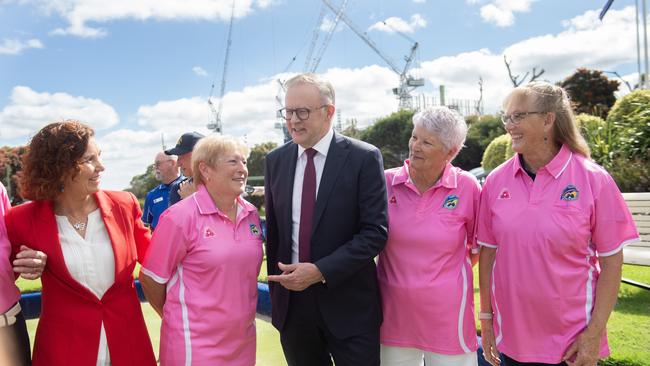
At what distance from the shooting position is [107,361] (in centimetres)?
253

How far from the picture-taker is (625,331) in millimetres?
3943

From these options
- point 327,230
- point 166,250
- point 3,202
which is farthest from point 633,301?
point 3,202

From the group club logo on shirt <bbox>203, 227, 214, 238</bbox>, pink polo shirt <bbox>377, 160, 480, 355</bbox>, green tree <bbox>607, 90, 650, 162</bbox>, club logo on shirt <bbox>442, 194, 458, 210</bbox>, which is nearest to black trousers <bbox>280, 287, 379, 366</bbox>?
pink polo shirt <bbox>377, 160, 480, 355</bbox>

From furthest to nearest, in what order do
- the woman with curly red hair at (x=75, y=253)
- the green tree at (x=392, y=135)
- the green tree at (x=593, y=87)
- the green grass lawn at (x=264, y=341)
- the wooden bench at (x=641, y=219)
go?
the green tree at (x=392, y=135)
the green tree at (x=593, y=87)
the wooden bench at (x=641, y=219)
the green grass lawn at (x=264, y=341)
the woman with curly red hair at (x=75, y=253)

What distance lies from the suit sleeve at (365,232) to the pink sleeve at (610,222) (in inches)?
39.1

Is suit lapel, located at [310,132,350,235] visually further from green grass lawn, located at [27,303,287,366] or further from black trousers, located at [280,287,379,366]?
green grass lawn, located at [27,303,287,366]

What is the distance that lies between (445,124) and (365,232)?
0.75 m

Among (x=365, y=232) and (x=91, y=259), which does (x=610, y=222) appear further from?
(x=91, y=259)

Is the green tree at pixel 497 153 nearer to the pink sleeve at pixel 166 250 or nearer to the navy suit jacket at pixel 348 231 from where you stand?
the navy suit jacket at pixel 348 231

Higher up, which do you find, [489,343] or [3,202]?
[3,202]

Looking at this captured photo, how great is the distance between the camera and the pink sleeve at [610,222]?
2.31m

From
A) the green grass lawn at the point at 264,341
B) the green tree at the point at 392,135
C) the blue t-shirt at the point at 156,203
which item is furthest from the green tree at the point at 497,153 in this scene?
the green tree at the point at 392,135

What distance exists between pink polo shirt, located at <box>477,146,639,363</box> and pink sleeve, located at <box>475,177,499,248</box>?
112 millimetres

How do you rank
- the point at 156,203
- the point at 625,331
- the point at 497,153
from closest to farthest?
the point at 625,331 → the point at 156,203 → the point at 497,153
